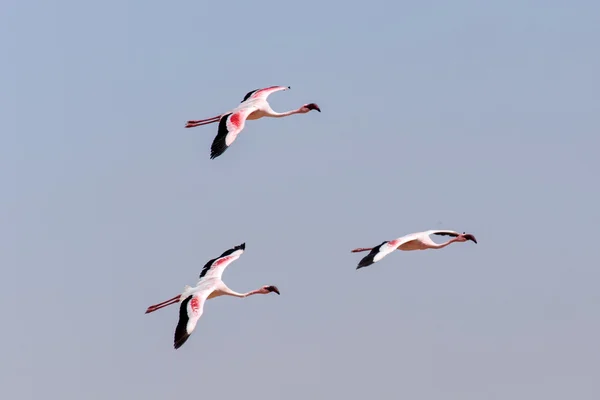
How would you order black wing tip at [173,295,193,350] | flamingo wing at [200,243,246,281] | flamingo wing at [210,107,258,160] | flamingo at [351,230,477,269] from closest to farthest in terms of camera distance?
black wing tip at [173,295,193,350]
flamingo wing at [210,107,258,160]
flamingo at [351,230,477,269]
flamingo wing at [200,243,246,281]

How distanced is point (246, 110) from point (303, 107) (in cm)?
362

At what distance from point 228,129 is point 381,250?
5761 mm

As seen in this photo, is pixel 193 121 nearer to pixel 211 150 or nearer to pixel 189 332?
pixel 211 150

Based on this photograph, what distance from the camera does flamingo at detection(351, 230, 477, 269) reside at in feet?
157

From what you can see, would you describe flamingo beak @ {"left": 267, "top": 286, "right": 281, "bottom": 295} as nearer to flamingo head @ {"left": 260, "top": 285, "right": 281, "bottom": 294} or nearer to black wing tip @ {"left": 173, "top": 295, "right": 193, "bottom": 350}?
flamingo head @ {"left": 260, "top": 285, "right": 281, "bottom": 294}

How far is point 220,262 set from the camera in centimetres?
5166

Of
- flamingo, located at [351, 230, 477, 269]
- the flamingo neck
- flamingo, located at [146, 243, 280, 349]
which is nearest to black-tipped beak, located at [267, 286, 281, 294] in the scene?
flamingo, located at [146, 243, 280, 349]

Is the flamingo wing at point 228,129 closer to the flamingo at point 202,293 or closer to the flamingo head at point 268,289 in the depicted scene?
the flamingo at point 202,293

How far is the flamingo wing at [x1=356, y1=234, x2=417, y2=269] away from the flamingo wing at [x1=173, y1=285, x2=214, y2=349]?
4.52 meters

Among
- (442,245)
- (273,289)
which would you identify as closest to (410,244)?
(442,245)

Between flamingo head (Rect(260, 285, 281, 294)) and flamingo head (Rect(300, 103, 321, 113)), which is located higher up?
flamingo head (Rect(300, 103, 321, 113))

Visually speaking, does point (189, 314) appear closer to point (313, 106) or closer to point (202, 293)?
point (202, 293)

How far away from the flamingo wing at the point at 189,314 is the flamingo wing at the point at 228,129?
4.22 m

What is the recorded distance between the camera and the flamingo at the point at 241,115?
4600 cm
